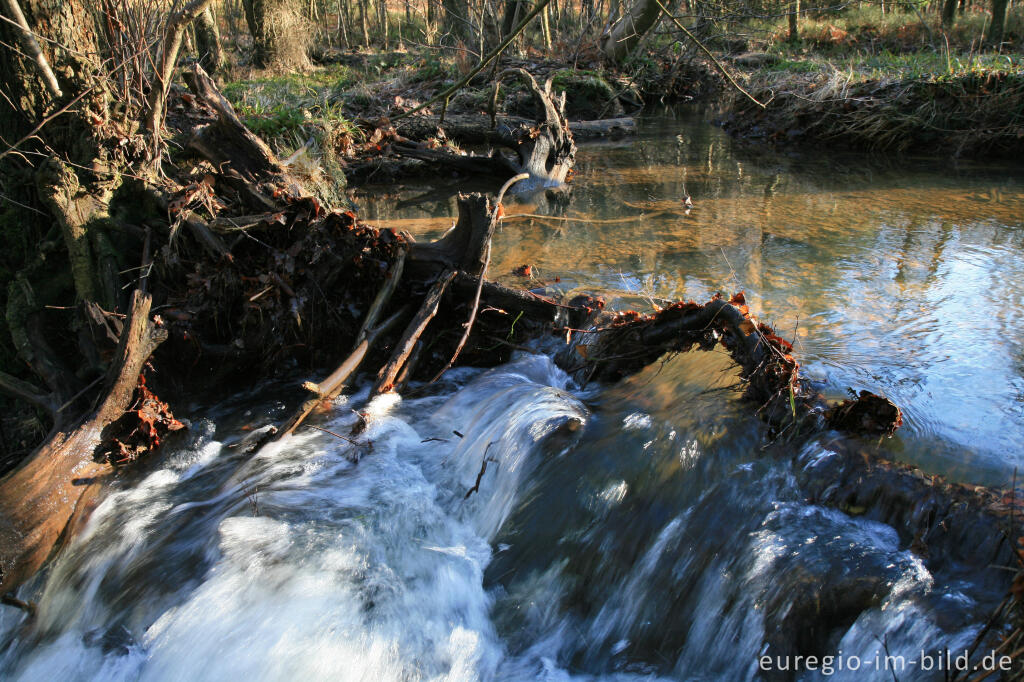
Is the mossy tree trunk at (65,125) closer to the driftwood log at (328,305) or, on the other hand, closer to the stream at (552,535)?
the driftwood log at (328,305)

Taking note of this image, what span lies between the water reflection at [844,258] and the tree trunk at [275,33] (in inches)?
387

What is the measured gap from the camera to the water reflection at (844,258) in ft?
12.5

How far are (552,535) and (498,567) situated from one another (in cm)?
30

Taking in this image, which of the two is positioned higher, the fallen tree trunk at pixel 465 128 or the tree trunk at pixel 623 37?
the tree trunk at pixel 623 37

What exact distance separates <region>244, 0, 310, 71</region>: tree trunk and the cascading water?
15476 mm

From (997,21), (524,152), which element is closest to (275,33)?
(524,152)

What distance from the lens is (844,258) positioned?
611 cm

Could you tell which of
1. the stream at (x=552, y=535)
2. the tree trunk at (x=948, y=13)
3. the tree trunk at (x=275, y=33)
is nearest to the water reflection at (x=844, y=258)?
the stream at (x=552, y=535)

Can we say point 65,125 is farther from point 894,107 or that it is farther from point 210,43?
point 210,43

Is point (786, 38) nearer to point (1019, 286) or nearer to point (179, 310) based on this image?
point (1019, 286)

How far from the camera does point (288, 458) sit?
3.99 m

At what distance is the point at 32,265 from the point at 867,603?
5441mm

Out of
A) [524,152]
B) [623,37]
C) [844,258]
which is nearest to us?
[844,258]

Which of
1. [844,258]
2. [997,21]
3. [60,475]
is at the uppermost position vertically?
[997,21]
